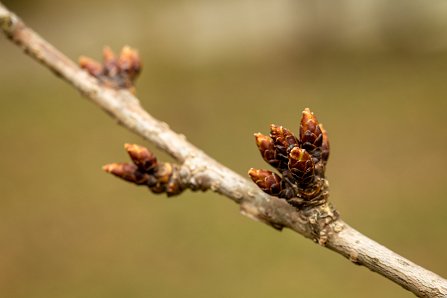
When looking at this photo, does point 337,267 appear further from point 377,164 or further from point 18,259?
point 18,259

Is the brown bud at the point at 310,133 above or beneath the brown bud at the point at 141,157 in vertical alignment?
above

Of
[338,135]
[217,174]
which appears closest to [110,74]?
[217,174]

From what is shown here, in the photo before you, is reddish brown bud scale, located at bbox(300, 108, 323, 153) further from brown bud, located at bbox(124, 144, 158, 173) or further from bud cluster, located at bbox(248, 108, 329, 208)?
brown bud, located at bbox(124, 144, 158, 173)

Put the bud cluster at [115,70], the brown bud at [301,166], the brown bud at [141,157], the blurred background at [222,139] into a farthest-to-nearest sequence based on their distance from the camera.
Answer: the blurred background at [222,139]
the bud cluster at [115,70]
the brown bud at [141,157]
the brown bud at [301,166]

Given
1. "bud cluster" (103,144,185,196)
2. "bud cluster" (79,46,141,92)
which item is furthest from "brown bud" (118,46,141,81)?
"bud cluster" (103,144,185,196)

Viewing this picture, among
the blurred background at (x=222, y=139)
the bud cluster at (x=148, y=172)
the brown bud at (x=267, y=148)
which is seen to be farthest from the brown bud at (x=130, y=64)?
the blurred background at (x=222, y=139)

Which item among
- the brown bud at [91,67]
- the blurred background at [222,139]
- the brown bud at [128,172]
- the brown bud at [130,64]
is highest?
the blurred background at [222,139]

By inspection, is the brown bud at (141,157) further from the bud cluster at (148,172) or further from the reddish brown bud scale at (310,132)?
the reddish brown bud scale at (310,132)
